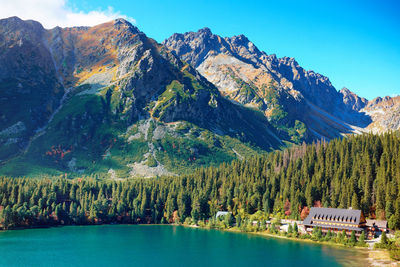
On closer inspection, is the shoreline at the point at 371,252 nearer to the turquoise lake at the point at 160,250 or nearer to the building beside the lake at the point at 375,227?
the turquoise lake at the point at 160,250

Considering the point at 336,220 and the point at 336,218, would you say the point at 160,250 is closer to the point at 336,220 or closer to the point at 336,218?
the point at 336,220

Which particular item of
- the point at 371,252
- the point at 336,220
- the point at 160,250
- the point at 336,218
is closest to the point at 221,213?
the point at 336,218

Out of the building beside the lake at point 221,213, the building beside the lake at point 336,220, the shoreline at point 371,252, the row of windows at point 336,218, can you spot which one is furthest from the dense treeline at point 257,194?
the shoreline at point 371,252

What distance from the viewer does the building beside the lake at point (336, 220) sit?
410ft

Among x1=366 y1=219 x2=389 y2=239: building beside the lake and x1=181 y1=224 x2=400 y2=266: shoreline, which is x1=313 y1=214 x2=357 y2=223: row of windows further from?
x1=181 y1=224 x2=400 y2=266: shoreline

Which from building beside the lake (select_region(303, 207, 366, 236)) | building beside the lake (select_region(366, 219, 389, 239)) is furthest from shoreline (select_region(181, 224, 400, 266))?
building beside the lake (select_region(366, 219, 389, 239))

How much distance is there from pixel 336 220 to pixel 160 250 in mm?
62540

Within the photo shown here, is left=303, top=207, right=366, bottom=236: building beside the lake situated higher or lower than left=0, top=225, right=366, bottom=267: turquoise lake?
higher

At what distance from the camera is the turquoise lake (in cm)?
10000

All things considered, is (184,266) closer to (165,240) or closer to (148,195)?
(165,240)

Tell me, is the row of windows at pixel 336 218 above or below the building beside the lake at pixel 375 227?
above

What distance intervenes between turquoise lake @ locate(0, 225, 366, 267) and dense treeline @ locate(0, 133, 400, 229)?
887 inches

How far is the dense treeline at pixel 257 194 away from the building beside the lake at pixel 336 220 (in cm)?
931

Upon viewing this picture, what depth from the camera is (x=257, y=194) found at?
169 meters
